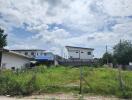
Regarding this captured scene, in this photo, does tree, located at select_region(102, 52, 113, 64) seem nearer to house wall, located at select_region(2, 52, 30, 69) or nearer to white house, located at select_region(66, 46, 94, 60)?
white house, located at select_region(66, 46, 94, 60)

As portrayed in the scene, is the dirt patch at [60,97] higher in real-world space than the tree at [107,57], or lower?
lower

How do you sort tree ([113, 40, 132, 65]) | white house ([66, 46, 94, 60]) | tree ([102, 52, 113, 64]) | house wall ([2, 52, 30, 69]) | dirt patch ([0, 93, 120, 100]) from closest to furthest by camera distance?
dirt patch ([0, 93, 120, 100]) < house wall ([2, 52, 30, 69]) < tree ([113, 40, 132, 65]) < tree ([102, 52, 113, 64]) < white house ([66, 46, 94, 60])

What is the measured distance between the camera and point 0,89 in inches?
694

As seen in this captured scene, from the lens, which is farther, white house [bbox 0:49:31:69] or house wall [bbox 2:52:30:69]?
house wall [bbox 2:52:30:69]

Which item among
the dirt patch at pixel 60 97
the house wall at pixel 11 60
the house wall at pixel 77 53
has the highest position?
the house wall at pixel 77 53

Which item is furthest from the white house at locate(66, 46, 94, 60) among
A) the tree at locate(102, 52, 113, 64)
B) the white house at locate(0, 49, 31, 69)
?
the white house at locate(0, 49, 31, 69)

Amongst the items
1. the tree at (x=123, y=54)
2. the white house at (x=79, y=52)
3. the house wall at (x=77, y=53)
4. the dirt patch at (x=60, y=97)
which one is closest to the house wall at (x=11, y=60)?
the dirt patch at (x=60, y=97)

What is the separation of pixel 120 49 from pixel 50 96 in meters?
60.9

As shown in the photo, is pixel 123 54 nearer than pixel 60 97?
No

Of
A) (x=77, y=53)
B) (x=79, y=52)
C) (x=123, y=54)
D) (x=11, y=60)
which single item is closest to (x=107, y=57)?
(x=123, y=54)

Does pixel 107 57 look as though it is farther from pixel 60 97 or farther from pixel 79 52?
pixel 60 97

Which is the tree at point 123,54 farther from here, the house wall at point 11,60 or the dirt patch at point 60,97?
the dirt patch at point 60,97

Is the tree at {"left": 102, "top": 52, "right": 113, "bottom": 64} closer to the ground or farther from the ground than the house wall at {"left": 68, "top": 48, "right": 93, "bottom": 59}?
closer to the ground

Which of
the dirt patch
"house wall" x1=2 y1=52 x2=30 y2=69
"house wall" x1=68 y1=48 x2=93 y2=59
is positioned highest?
"house wall" x1=68 y1=48 x2=93 y2=59
